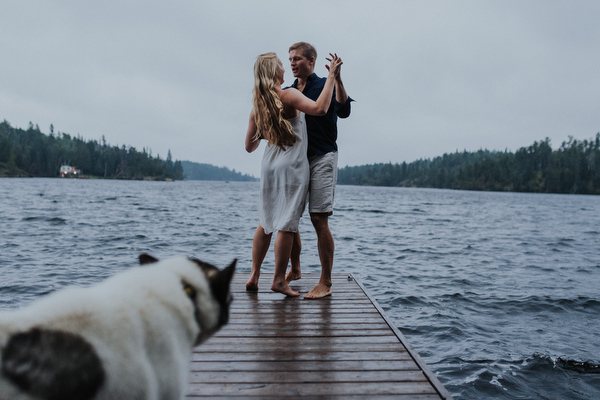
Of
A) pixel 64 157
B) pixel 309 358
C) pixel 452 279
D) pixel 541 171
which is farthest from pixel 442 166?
pixel 309 358

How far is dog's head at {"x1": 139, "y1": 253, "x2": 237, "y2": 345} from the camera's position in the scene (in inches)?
64.1

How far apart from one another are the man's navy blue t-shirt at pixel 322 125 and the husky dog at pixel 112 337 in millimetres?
3162

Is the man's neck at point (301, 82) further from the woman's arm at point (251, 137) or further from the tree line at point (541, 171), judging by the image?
the tree line at point (541, 171)

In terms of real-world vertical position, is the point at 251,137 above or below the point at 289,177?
above

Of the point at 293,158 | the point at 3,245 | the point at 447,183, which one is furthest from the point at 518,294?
the point at 447,183

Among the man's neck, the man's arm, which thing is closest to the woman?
the man's arm

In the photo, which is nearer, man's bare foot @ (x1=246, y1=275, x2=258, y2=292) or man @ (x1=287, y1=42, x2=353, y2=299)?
man @ (x1=287, y1=42, x2=353, y2=299)

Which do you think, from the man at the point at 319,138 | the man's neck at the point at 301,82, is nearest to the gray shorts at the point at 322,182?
the man at the point at 319,138

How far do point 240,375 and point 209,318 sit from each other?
1.35 m

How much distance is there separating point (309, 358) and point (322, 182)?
2.05 m

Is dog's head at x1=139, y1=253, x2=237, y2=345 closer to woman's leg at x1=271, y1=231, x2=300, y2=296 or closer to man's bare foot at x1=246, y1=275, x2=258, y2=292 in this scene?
woman's leg at x1=271, y1=231, x2=300, y2=296

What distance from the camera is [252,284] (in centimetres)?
520

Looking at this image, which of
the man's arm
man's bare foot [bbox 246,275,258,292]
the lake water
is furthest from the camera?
the lake water

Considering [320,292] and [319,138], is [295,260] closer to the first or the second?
[320,292]
